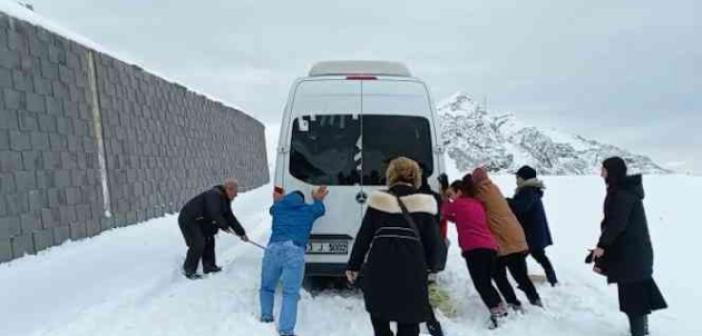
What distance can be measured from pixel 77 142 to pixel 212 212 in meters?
3.45

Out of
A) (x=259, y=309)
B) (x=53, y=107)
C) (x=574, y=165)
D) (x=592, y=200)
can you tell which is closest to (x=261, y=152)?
(x=592, y=200)

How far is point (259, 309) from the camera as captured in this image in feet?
21.8

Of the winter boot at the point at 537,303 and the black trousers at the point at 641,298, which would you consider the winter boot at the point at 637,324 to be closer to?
the black trousers at the point at 641,298

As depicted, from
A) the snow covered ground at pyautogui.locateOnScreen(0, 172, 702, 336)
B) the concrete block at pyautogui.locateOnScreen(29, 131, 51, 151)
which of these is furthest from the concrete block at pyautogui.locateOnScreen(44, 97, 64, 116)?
the snow covered ground at pyautogui.locateOnScreen(0, 172, 702, 336)

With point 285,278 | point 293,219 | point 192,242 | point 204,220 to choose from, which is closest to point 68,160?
point 204,220

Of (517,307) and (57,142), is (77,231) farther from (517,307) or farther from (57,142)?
(517,307)

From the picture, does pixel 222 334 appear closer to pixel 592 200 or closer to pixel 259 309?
pixel 259 309

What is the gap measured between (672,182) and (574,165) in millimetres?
81825

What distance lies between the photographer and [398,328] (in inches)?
177

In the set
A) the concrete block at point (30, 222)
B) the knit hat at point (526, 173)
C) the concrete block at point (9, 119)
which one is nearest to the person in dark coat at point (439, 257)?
the knit hat at point (526, 173)

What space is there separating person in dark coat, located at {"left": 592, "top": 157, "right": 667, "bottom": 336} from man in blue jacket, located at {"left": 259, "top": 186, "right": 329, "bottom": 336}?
9.03 ft

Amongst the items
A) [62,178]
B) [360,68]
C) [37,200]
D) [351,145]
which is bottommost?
[37,200]

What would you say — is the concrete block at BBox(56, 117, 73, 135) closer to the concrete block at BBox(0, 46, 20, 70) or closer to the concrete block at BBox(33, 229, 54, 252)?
the concrete block at BBox(0, 46, 20, 70)

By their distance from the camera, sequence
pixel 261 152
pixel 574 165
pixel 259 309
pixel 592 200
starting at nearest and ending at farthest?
pixel 259 309, pixel 592 200, pixel 261 152, pixel 574 165
